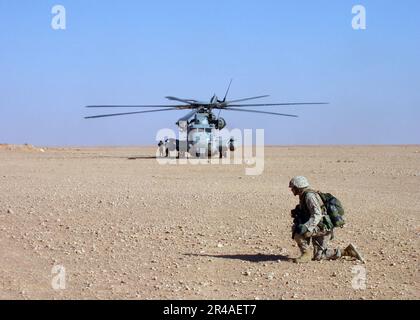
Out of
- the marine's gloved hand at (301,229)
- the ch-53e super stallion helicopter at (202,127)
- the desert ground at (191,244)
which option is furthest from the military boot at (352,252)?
the ch-53e super stallion helicopter at (202,127)

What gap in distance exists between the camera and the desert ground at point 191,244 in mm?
7141

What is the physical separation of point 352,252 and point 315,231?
578 mm

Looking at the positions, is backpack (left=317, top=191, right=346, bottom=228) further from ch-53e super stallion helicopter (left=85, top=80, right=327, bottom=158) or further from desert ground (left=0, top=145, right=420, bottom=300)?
ch-53e super stallion helicopter (left=85, top=80, right=327, bottom=158)

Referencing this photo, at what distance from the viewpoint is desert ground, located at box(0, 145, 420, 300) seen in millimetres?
7141

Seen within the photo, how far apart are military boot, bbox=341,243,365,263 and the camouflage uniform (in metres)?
0.09

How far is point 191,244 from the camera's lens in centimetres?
940

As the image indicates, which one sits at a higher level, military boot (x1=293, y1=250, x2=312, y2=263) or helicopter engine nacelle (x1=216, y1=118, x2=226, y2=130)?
helicopter engine nacelle (x1=216, y1=118, x2=226, y2=130)

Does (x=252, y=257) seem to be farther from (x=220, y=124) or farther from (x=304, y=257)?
(x=220, y=124)

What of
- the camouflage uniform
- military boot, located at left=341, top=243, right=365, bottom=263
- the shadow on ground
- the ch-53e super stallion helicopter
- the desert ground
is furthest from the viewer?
the ch-53e super stallion helicopter

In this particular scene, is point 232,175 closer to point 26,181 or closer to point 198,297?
point 26,181

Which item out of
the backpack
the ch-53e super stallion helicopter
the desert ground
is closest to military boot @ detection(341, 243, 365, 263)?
the desert ground

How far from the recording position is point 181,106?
32.2m

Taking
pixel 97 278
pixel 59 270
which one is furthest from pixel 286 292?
pixel 59 270
